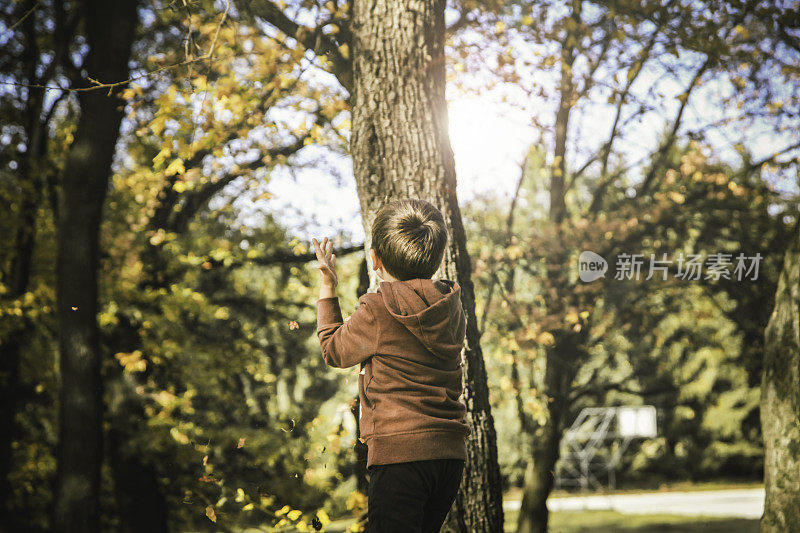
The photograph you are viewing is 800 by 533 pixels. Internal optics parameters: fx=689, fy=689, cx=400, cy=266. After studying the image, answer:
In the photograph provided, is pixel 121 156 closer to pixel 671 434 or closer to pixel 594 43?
pixel 594 43

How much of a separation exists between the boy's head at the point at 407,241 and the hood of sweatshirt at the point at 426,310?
0.06 metres

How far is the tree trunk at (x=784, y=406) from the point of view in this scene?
431 centimetres

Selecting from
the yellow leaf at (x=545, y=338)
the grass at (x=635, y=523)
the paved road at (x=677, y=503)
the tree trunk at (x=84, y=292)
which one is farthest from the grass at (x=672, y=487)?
the tree trunk at (x=84, y=292)

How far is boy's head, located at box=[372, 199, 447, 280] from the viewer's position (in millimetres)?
2508

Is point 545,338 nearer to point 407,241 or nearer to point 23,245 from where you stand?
point 407,241

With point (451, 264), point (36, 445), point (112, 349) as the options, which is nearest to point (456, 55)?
point (451, 264)

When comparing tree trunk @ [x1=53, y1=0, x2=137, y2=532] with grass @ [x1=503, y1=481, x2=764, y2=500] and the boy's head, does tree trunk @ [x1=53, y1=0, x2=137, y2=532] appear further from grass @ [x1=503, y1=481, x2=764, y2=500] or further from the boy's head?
grass @ [x1=503, y1=481, x2=764, y2=500]

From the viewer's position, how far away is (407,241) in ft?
8.21

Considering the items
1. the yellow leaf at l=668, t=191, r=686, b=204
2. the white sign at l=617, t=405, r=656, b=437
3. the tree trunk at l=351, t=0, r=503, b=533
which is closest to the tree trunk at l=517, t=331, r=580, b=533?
the yellow leaf at l=668, t=191, r=686, b=204

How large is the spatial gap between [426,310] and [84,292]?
5.00 metres

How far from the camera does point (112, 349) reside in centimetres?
975

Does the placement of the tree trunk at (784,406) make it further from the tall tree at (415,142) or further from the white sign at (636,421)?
the white sign at (636,421)

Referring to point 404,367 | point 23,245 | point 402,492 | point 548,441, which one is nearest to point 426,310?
point 404,367

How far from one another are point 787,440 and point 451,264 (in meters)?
2.62
